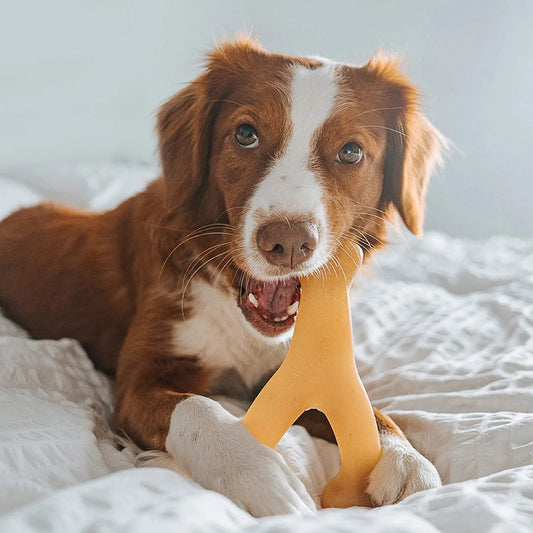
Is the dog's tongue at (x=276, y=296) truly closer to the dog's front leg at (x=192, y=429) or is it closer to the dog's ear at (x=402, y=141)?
the dog's front leg at (x=192, y=429)

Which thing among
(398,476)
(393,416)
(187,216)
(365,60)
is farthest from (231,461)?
(365,60)

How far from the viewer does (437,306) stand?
7.72ft

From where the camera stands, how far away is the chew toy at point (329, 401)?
125 cm

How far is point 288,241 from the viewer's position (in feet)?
4.34

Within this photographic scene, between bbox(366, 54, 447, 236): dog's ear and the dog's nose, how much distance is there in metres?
0.48

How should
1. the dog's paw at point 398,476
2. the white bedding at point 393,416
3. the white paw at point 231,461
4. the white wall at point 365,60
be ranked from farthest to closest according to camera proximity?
1. the white wall at point 365,60
2. the dog's paw at point 398,476
3. the white paw at point 231,461
4. the white bedding at point 393,416

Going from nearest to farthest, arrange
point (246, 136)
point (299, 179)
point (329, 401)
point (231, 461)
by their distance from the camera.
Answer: point (231, 461) → point (329, 401) → point (299, 179) → point (246, 136)

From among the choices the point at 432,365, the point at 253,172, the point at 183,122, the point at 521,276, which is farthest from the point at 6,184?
the point at 521,276

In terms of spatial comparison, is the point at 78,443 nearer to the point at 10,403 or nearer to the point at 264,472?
the point at 10,403

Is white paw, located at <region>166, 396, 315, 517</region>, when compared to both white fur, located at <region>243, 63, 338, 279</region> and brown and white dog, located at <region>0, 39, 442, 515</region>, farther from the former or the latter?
white fur, located at <region>243, 63, 338, 279</region>

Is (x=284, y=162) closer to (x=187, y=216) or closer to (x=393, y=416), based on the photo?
(x=187, y=216)

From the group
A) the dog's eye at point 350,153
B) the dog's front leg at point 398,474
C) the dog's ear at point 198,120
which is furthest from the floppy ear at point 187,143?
the dog's front leg at point 398,474

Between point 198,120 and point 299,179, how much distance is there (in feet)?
1.14

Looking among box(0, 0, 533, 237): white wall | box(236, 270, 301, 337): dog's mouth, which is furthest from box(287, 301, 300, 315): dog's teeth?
box(0, 0, 533, 237): white wall
